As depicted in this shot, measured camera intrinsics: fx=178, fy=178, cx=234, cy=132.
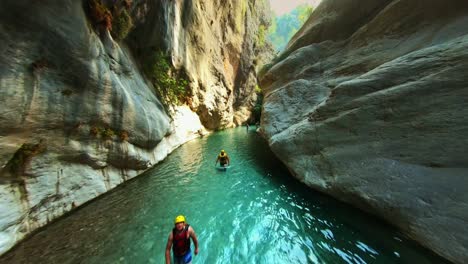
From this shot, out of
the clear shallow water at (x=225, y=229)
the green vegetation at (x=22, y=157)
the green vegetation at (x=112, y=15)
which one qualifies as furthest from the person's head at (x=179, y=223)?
the green vegetation at (x=112, y=15)

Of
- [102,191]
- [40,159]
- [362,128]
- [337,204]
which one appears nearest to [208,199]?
[102,191]

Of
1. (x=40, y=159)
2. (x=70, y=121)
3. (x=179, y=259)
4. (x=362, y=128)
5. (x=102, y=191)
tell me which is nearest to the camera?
(x=179, y=259)

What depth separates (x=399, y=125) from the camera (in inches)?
196

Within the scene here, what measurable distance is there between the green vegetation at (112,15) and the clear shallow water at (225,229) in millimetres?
7026

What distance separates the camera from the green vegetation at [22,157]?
457 cm

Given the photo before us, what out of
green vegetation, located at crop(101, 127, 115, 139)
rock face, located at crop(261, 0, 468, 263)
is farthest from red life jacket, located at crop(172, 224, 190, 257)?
green vegetation, located at crop(101, 127, 115, 139)

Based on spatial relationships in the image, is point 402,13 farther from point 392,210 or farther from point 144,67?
point 144,67

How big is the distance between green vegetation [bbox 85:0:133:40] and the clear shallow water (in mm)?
7026

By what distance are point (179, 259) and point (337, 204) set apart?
518cm

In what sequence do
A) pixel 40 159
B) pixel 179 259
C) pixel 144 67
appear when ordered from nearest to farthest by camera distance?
pixel 179 259 → pixel 40 159 → pixel 144 67

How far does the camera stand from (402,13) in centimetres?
717

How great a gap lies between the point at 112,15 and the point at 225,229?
10.7m

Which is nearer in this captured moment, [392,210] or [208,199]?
[392,210]

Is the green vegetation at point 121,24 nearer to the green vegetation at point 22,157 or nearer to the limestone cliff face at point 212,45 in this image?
the limestone cliff face at point 212,45
